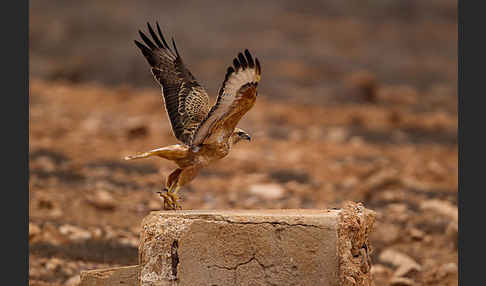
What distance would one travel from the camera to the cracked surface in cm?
567

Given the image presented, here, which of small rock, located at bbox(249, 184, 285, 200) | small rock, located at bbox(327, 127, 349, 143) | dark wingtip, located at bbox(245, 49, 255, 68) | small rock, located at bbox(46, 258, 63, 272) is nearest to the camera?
dark wingtip, located at bbox(245, 49, 255, 68)

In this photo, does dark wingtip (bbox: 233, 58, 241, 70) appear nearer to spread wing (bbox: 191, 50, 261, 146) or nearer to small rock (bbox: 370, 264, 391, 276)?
spread wing (bbox: 191, 50, 261, 146)

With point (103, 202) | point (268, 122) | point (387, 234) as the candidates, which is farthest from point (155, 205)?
point (268, 122)

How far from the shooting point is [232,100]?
19.2 ft

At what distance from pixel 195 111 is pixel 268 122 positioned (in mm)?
11077

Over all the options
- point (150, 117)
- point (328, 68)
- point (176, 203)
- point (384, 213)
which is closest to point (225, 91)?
point (176, 203)

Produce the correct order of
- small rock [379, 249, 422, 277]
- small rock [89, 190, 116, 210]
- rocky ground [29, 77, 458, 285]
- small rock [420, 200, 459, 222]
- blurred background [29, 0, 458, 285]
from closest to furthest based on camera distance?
small rock [379, 249, 422, 277]
rocky ground [29, 77, 458, 285]
blurred background [29, 0, 458, 285]
small rock [89, 190, 116, 210]
small rock [420, 200, 459, 222]

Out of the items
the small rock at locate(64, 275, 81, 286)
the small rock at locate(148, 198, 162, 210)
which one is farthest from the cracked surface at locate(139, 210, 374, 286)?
the small rock at locate(148, 198, 162, 210)

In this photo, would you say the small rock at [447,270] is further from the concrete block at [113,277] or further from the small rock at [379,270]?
the concrete block at [113,277]

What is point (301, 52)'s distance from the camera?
23.1 metres

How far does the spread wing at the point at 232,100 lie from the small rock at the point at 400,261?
3.69 meters

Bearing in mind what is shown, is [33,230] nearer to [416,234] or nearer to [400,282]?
[400,282]

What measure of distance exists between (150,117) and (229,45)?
18.8ft

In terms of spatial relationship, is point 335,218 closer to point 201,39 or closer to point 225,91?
point 225,91
